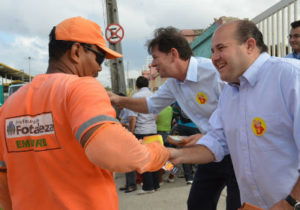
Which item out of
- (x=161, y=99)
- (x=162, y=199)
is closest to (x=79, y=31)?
(x=161, y=99)

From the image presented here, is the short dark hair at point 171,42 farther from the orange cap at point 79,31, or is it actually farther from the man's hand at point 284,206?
the man's hand at point 284,206

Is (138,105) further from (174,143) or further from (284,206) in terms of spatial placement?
(284,206)

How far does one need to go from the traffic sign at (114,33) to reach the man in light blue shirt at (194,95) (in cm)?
420

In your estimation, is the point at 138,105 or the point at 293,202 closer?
the point at 293,202

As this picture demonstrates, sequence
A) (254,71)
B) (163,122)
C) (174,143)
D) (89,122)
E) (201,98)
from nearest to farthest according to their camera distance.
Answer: (89,122) → (254,71) → (174,143) → (201,98) → (163,122)

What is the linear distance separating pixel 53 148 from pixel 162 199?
415 cm

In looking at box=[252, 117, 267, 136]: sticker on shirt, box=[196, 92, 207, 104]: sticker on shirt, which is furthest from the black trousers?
box=[252, 117, 267, 136]: sticker on shirt

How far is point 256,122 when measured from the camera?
166 centimetres

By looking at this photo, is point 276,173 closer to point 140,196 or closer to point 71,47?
point 71,47

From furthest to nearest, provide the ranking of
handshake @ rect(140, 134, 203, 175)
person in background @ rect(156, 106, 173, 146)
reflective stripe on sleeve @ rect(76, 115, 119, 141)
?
person in background @ rect(156, 106, 173, 146) < handshake @ rect(140, 134, 203, 175) < reflective stripe on sleeve @ rect(76, 115, 119, 141)

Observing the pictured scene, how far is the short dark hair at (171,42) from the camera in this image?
2.96 meters

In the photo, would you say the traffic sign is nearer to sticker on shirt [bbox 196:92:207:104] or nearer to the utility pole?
the utility pole

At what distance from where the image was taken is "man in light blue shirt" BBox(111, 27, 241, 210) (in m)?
2.53

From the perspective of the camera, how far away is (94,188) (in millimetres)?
1237
